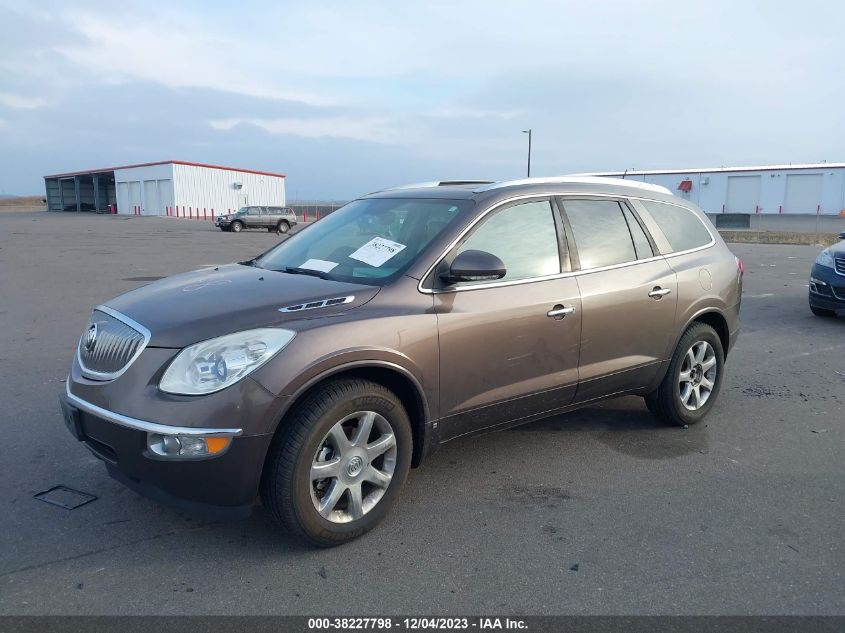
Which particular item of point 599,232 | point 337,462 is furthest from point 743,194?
point 337,462

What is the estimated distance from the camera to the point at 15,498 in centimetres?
364

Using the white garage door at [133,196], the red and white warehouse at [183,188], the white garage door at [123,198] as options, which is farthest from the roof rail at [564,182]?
the white garage door at [123,198]

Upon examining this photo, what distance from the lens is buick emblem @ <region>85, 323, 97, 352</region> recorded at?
133 inches

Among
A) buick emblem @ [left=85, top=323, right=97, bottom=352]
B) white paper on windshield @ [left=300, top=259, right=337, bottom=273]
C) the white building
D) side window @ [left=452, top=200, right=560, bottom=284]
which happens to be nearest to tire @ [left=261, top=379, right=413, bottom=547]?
white paper on windshield @ [left=300, top=259, right=337, bottom=273]

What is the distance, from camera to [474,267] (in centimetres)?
343

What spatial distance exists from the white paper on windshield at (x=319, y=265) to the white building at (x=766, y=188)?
1628 inches

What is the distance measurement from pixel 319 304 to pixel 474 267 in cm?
82

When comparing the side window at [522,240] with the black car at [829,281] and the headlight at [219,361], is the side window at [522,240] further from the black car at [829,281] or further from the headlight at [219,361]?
the black car at [829,281]

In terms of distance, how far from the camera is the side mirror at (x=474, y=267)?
11.3 ft

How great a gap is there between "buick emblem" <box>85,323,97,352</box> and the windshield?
1094 millimetres

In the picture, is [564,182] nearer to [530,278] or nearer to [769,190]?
[530,278]

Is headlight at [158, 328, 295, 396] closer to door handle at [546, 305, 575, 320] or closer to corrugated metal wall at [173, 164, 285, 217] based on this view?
door handle at [546, 305, 575, 320]

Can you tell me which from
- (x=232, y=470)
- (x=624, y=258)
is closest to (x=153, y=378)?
(x=232, y=470)

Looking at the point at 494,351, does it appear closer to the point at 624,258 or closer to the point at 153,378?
the point at 624,258
